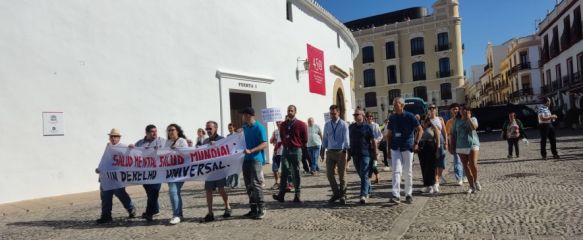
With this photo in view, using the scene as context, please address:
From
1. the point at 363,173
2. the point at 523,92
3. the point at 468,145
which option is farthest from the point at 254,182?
the point at 523,92

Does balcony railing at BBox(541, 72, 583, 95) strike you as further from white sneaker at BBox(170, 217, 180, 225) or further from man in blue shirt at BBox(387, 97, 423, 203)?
white sneaker at BBox(170, 217, 180, 225)

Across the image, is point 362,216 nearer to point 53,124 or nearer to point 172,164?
point 172,164

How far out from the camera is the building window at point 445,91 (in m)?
53.0

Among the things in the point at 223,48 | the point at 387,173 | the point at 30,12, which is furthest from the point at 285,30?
the point at 30,12

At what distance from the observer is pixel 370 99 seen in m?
56.7

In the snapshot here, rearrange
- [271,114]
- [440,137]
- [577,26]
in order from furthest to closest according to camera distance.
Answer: [577,26]
[271,114]
[440,137]

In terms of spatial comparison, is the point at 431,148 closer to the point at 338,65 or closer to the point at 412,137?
the point at 412,137

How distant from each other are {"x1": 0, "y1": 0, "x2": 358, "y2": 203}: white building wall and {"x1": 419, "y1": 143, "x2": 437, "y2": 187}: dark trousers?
7.32 meters

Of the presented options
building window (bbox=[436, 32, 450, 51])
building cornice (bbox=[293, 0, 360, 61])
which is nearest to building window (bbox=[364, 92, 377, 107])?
building window (bbox=[436, 32, 450, 51])

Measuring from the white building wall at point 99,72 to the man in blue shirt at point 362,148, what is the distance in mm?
6580

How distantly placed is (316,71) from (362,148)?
13.4 meters

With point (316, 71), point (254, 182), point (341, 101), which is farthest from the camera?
A: point (341, 101)

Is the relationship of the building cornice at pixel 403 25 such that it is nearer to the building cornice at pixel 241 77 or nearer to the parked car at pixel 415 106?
the parked car at pixel 415 106

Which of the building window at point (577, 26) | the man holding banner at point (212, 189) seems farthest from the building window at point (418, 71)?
the man holding banner at point (212, 189)
